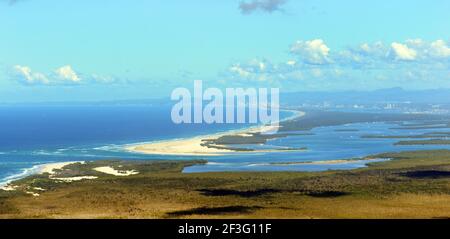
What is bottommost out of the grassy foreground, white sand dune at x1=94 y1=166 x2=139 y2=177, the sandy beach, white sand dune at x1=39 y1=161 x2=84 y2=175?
the grassy foreground

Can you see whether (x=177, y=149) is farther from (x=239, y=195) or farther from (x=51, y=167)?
(x=239, y=195)

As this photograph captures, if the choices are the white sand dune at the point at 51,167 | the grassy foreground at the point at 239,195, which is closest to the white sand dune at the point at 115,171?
the grassy foreground at the point at 239,195

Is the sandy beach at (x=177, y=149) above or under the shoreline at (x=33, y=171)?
above

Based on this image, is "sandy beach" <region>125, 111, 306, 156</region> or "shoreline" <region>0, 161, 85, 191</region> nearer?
"shoreline" <region>0, 161, 85, 191</region>

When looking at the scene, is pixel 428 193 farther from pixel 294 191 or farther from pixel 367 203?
pixel 294 191

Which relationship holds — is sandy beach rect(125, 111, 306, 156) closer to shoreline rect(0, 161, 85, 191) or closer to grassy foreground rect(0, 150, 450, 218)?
shoreline rect(0, 161, 85, 191)

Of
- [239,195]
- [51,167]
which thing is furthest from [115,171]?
[239,195]

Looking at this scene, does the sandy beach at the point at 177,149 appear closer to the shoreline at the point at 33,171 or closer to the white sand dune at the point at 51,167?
the white sand dune at the point at 51,167

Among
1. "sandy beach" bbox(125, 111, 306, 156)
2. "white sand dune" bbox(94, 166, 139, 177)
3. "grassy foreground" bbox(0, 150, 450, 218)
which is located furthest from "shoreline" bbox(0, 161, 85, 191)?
"sandy beach" bbox(125, 111, 306, 156)
